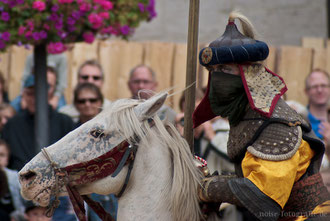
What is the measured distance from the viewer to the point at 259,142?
10.3ft

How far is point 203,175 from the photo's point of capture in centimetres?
338

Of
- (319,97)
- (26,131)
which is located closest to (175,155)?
(26,131)

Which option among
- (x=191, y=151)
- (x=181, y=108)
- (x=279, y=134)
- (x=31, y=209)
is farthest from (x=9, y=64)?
(x=279, y=134)

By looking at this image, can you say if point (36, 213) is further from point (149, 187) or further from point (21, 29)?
point (149, 187)

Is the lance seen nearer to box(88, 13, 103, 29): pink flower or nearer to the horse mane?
the horse mane

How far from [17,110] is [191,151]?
3.59 metres

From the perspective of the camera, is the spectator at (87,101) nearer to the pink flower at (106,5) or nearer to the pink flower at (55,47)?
the pink flower at (55,47)

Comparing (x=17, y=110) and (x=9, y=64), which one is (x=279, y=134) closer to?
(x=17, y=110)

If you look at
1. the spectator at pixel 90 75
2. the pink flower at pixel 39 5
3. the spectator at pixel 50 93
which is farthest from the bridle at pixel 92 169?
the spectator at pixel 50 93

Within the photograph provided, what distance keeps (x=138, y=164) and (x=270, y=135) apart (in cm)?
70

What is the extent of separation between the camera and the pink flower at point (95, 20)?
524 centimetres

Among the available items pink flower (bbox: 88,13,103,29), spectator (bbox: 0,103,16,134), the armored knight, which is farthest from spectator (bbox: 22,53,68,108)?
the armored knight

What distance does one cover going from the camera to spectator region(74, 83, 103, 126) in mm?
5648

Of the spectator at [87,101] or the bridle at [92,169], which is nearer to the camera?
the bridle at [92,169]
